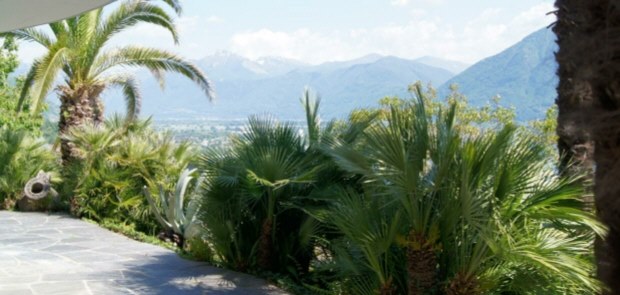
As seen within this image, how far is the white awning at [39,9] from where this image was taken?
5.61 meters

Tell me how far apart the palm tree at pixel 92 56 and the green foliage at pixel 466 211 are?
435 inches

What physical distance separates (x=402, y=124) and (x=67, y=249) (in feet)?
23.1

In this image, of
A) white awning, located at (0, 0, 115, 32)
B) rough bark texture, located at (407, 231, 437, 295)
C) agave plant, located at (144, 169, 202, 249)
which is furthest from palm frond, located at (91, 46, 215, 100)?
rough bark texture, located at (407, 231, 437, 295)

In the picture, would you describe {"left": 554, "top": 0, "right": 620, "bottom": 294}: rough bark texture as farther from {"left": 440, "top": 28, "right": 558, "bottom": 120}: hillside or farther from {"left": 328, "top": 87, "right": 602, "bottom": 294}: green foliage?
{"left": 440, "top": 28, "right": 558, "bottom": 120}: hillside

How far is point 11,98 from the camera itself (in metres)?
20.4

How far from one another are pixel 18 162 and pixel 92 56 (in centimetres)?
349

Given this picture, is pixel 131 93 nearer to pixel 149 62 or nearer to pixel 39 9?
pixel 149 62

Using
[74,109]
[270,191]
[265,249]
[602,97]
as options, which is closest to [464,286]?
[270,191]

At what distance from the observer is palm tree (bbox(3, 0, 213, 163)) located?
15398mm

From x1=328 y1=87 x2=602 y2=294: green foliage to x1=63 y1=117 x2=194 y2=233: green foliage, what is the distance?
823cm

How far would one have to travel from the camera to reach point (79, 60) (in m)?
15.5

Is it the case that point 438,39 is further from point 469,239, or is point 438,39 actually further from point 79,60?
point 469,239

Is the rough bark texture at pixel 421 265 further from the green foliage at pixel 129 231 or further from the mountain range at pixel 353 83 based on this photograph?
the green foliage at pixel 129 231

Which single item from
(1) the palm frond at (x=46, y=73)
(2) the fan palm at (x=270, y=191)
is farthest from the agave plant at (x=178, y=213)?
(1) the palm frond at (x=46, y=73)
